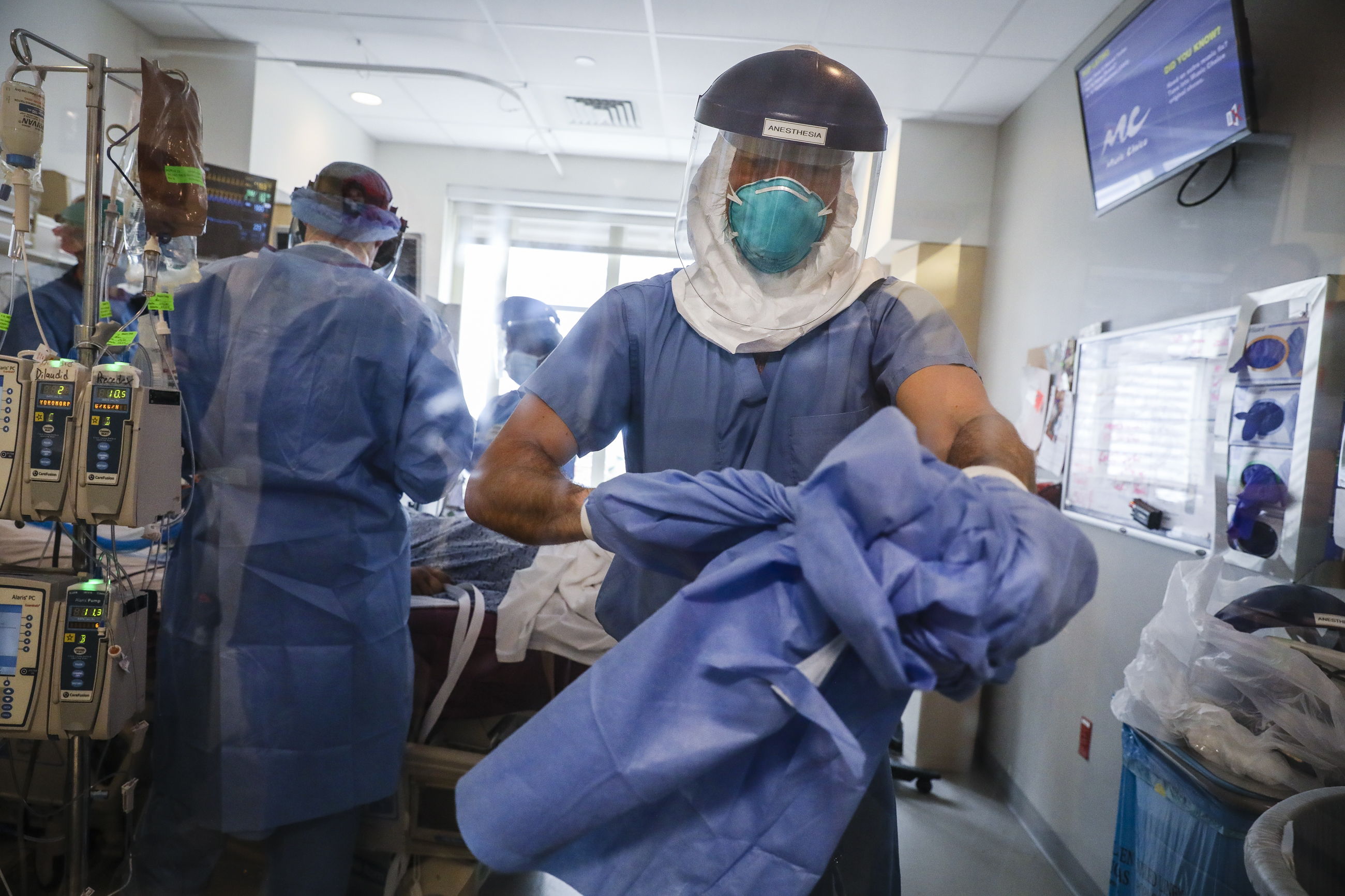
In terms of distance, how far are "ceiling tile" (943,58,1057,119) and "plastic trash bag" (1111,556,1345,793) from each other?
2.93ft

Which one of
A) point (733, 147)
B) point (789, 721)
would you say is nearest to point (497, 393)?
point (733, 147)

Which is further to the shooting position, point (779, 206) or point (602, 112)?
point (602, 112)

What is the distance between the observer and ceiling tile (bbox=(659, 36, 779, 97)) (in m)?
1.41

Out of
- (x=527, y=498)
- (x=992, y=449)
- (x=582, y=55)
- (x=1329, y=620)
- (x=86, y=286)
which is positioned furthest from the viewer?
(x=582, y=55)

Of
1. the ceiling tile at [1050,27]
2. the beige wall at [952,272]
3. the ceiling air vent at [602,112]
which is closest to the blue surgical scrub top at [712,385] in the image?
the beige wall at [952,272]

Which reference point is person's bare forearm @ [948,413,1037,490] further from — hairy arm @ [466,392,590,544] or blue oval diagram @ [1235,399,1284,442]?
blue oval diagram @ [1235,399,1284,442]

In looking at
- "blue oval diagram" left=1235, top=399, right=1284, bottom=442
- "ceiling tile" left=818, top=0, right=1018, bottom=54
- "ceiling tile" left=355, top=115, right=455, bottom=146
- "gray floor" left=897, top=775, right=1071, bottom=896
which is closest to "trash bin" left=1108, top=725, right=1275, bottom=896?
"gray floor" left=897, top=775, right=1071, bottom=896

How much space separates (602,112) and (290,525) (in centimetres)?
92

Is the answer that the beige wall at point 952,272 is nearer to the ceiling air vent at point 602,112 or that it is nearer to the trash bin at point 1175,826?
the ceiling air vent at point 602,112

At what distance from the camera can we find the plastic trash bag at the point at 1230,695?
1.12 meters

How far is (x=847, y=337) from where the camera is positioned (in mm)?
908

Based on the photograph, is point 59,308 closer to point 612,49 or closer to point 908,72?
point 612,49

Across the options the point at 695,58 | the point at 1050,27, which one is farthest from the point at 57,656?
the point at 1050,27

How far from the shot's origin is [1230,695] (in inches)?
48.5
